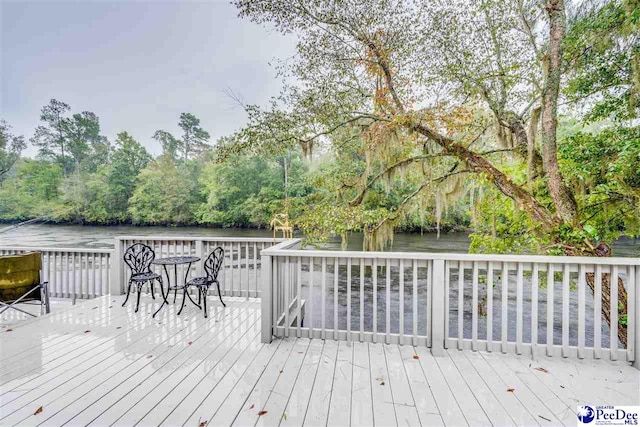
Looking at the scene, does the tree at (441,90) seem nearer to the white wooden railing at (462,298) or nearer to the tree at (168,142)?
the white wooden railing at (462,298)

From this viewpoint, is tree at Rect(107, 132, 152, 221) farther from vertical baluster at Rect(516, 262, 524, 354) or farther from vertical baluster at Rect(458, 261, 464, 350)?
vertical baluster at Rect(516, 262, 524, 354)

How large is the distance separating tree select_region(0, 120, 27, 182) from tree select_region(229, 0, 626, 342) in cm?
1593

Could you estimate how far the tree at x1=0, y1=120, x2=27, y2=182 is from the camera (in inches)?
540

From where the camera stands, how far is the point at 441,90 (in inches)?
195

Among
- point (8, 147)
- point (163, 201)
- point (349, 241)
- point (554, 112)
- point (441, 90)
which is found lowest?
point (349, 241)

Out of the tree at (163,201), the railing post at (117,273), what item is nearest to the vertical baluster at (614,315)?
the railing post at (117,273)

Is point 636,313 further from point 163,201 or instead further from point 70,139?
point 70,139

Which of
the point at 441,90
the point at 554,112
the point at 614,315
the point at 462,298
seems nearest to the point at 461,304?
the point at 462,298

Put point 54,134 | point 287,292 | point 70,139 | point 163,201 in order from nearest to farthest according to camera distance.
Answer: point 287,292
point 54,134
point 163,201
point 70,139

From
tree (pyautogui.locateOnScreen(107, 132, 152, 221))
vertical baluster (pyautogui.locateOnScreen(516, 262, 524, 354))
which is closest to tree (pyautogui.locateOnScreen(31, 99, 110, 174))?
tree (pyautogui.locateOnScreen(107, 132, 152, 221))

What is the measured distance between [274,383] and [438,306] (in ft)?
5.02

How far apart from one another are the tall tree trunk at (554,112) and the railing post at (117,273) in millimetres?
6383

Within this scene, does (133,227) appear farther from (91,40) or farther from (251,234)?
(91,40)

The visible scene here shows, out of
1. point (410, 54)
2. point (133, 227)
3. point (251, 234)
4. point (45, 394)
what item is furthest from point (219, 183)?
point (45, 394)
